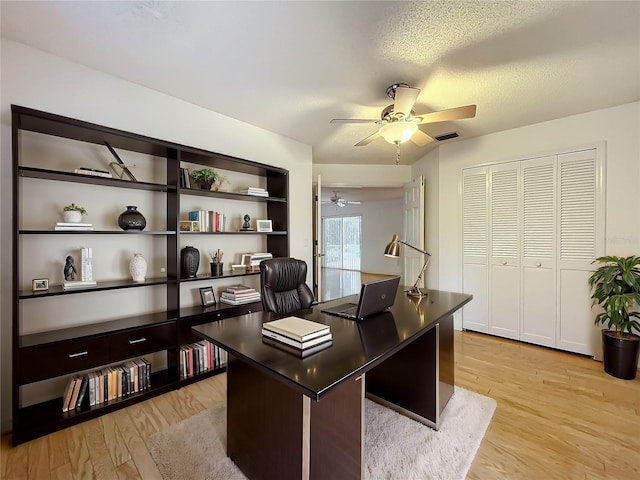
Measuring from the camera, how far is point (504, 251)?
357 centimetres

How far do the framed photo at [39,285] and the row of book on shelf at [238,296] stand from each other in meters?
1.35

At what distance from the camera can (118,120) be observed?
2.32 meters

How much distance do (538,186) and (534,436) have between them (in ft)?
8.56

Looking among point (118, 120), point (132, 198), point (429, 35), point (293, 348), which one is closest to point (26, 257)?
point (132, 198)

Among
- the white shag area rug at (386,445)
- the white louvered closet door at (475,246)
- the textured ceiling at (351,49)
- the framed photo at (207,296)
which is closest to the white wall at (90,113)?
the textured ceiling at (351,49)

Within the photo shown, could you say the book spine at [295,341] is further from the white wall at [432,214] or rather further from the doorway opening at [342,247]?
the doorway opening at [342,247]

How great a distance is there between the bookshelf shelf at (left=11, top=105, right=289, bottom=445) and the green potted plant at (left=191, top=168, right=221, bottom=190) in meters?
0.10

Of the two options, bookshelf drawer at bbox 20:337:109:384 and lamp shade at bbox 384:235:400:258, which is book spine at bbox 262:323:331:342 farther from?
bookshelf drawer at bbox 20:337:109:384

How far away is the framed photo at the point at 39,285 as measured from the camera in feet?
6.26

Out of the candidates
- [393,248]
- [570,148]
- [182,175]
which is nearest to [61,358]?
[182,175]

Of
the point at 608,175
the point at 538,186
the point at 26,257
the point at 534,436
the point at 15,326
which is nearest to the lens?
the point at 15,326

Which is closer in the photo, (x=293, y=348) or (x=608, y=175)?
(x=293, y=348)

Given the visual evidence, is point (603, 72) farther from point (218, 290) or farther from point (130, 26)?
point (218, 290)

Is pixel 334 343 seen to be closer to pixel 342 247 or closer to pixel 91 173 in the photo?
pixel 91 173
